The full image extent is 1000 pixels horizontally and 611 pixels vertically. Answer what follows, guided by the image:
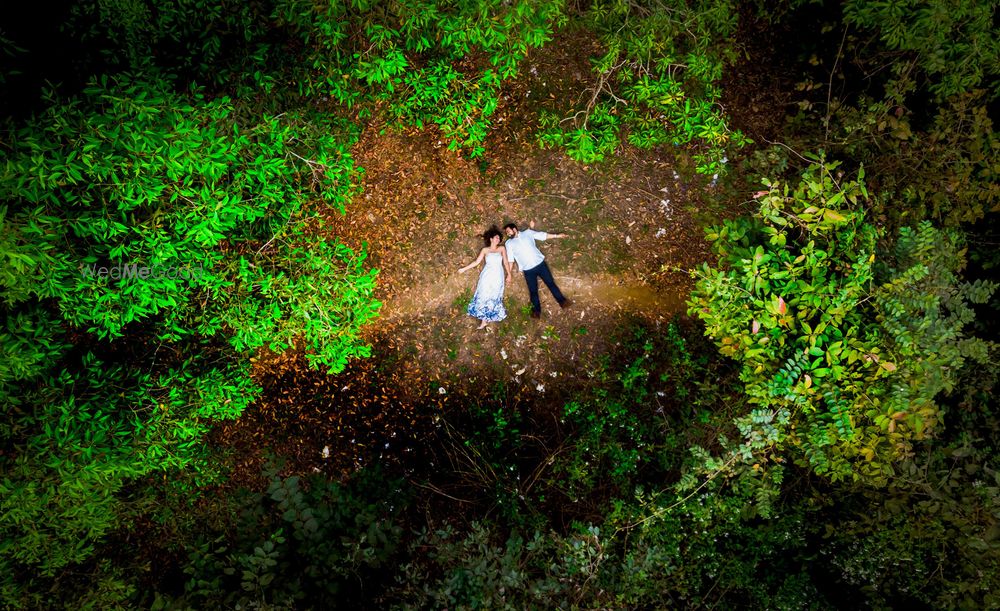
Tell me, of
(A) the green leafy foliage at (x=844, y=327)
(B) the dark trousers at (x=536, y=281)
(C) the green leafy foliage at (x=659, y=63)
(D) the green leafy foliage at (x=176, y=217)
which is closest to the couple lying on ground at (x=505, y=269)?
(B) the dark trousers at (x=536, y=281)

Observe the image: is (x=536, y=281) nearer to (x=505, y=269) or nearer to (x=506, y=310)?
(x=505, y=269)

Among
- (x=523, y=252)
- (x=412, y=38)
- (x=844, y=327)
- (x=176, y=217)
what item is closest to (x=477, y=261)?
(x=523, y=252)

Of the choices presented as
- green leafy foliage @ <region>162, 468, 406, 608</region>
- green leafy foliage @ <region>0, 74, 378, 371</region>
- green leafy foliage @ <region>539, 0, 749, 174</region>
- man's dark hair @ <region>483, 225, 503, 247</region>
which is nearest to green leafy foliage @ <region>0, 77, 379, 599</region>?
green leafy foliage @ <region>0, 74, 378, 371</region>

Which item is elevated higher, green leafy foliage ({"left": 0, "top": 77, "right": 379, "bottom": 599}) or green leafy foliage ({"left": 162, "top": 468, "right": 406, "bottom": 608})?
green leafy foliage ({"left": 0, "top": 77, "right": 379, "bottom": 599})

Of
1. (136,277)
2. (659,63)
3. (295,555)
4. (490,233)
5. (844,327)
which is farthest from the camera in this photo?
(490,233)

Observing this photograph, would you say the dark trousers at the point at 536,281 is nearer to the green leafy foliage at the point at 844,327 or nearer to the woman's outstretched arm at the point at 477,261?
the woman's outstretched arm at the point at 477,261

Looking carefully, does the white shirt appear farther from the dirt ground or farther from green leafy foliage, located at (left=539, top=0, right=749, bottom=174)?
green leafy foliage, located at (left=539, top=0, right=749, bottom=174)

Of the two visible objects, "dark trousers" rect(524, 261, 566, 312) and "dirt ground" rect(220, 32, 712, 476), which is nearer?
"dark trousers" rect(524, 261, 566, 312)

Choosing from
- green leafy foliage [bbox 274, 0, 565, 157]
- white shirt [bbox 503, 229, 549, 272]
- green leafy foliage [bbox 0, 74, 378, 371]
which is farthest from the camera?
white shirt [bbox 503, 229, 549, 272]

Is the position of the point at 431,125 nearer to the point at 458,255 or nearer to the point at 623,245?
the point at 458,255
